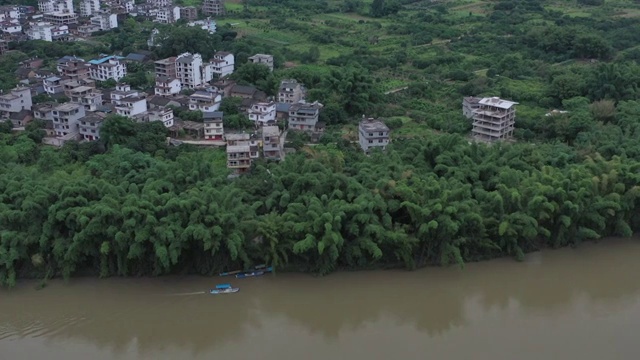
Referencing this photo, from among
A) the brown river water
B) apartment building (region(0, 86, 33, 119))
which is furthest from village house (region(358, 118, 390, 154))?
apartment building (region(0, 86, 33, 119))

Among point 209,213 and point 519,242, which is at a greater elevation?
point 209,213

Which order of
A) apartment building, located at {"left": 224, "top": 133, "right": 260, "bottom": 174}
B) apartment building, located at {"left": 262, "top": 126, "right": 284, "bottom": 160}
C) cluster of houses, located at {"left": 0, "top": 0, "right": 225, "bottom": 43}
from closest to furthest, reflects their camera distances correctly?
apartment building, located at {"left": 224, "top": 133, "right": 260, "bottom": 174} < apartment building, located at {"left": 262, "top": 126, "right": 284, "bottom": 160} < cluster of houses, located at {"left": 0, "top": 0, "right": 225, "bottom": 43}

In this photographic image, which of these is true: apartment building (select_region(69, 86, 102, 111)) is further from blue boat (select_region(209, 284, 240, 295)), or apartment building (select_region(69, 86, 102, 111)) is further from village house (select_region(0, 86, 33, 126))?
blue boat (select_region(209, 284, 240, 295))

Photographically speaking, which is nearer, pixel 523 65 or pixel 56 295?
pixel 56 295

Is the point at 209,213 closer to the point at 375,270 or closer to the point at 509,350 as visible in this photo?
the point at 375,270

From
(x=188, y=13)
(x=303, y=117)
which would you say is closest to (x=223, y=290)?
(x=303, y=117)

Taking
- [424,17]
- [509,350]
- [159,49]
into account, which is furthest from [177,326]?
[424,17]
